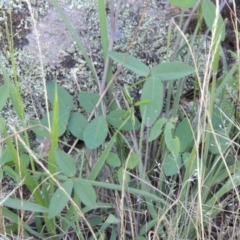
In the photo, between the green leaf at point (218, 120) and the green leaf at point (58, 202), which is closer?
the green leaf at point (58, 202)

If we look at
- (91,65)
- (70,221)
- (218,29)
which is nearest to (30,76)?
(91,65)

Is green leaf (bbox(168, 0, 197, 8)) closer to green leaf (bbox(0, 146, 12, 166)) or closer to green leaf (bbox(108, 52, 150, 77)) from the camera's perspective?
green leaf (bbox(108, 52, 150, 77))

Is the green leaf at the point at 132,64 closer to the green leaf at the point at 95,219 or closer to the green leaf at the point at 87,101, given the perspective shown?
the green leaf at the point at 87,101

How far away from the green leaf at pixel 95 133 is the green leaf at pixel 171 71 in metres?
0.18

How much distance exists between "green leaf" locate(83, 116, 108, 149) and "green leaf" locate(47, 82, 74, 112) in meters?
0.09

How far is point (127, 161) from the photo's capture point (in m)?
1.12

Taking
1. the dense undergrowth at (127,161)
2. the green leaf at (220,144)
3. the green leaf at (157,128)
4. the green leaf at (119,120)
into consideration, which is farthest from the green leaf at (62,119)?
the green leaf at (220,144)

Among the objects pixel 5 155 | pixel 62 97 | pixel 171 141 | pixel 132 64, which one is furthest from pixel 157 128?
pixel 5 155

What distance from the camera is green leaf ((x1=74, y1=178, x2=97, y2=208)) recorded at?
1.10 metres

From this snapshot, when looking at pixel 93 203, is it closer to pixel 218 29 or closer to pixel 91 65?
pixel 91 65

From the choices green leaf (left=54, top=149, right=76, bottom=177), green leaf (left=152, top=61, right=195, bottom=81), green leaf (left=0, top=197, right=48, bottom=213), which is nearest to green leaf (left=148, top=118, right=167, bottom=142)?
green leaf (left=152, top=61, right=195, bottom=81)

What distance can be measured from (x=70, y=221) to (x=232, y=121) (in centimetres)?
48

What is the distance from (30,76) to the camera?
135cm

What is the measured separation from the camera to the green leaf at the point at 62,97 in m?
1.28
